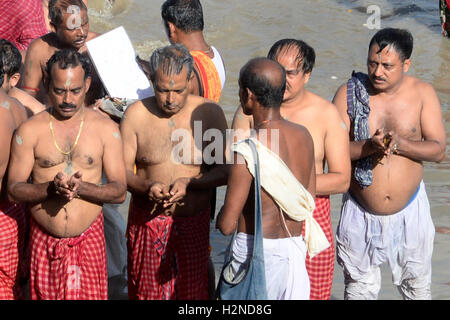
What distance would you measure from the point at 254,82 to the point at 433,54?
33.5 ft

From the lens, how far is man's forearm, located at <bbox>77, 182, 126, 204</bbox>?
426 centimetres

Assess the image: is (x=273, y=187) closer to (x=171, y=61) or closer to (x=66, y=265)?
(x=171, y=61)

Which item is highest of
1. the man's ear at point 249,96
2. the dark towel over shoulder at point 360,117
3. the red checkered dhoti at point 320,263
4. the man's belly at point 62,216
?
the man's ear at point 249,96

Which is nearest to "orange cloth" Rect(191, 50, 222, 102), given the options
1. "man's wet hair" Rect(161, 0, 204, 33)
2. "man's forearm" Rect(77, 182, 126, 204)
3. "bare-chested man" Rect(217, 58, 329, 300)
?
"man's wet hair" Rect(161, 0, 204, 33)

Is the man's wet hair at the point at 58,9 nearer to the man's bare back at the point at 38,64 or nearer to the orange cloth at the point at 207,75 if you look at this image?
the man's bare back at the point at 38,64

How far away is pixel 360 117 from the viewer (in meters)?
4.77

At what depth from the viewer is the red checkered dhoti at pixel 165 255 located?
Result: 15.2 ft

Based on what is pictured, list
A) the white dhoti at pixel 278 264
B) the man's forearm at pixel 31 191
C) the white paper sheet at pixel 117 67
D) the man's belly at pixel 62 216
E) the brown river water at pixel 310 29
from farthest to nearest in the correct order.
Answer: the brown river water at pixel 310 29, the white paper sheet at pixel 117 67, the man's belly at pixel 62 216, the man's forearm at pixel 31 191, the white dhoti at pixel 278 264

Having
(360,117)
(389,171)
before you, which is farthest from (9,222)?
(389,171)

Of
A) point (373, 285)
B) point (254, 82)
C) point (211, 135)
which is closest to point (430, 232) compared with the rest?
point (373, 285)

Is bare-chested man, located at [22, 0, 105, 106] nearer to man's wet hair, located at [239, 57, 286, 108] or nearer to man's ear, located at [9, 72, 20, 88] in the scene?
man's ear, located at [9, 72, 20, 88]

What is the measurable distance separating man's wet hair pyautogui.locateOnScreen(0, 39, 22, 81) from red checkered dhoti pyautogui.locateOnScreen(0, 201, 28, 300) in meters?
0.81

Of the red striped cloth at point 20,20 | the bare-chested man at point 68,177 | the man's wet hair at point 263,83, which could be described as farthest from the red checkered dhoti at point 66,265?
the red striped cloth at point 20,20

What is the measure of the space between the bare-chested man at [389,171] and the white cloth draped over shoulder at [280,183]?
3.24 ft
